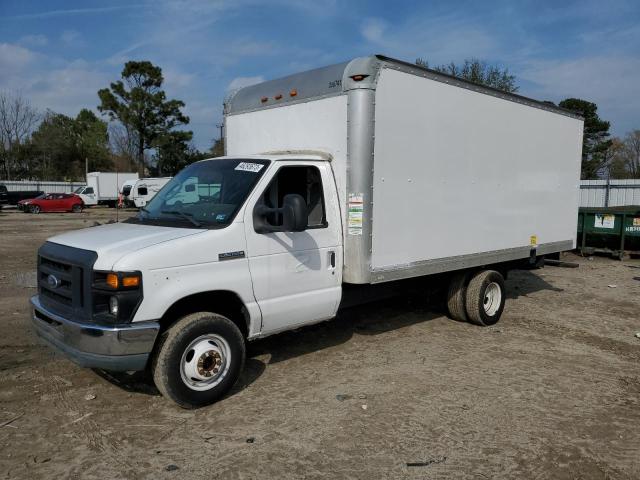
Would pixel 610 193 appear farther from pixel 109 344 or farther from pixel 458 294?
pixel 109 344

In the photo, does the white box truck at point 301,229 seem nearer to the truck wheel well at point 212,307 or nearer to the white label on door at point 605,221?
the truck wheel well at point 212,307

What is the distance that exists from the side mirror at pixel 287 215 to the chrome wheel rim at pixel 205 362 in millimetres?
1084

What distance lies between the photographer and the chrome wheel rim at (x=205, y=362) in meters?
4.52

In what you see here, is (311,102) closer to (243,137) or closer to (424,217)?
(243,137)

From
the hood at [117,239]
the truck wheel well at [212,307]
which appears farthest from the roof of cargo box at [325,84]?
the truck wheel well at [212,307]

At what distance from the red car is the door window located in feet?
109

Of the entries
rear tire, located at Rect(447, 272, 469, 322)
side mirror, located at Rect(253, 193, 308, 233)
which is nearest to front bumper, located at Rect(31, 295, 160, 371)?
side mirror, located at Rect(253, 193, 308, 233)

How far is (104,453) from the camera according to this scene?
391cm

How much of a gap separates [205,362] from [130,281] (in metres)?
1.04

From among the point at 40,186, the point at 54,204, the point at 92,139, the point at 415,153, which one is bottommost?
the point at 54,204

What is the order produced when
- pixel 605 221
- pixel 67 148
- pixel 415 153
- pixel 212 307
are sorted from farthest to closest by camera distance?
pixel 67 148
pixel 605 221
pixel 415 153
pixel 212 307

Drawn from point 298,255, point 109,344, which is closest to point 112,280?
point 109,344

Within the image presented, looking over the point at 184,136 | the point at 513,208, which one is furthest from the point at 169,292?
the point at 184,136

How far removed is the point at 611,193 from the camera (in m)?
25.2
